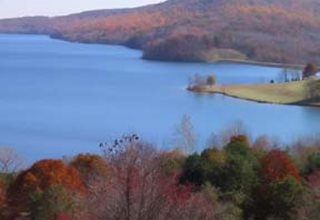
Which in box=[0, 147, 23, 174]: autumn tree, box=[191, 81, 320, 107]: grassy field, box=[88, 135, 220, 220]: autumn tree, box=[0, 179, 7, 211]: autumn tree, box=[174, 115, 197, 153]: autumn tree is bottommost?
box=[191, 81, 320, 107]: grassy field

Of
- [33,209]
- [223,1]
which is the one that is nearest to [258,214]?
[33,209]

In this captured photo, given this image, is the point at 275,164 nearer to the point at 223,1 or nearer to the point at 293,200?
the point at 293,200

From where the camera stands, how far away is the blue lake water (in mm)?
12750

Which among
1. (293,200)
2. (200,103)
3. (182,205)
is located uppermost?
(182,205)

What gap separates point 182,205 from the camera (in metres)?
2.66

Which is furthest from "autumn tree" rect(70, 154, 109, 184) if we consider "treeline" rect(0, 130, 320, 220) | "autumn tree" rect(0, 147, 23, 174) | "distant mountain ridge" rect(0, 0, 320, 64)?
"distant mountain ridge" rect(0, 0, 320, 64)

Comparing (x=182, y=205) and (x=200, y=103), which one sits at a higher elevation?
(x=182, y=205)

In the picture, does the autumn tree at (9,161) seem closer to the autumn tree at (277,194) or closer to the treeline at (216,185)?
the treeline at (216,185)

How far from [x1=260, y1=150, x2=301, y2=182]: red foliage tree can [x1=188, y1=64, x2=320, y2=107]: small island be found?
12615mm

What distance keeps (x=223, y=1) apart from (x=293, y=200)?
52688mm

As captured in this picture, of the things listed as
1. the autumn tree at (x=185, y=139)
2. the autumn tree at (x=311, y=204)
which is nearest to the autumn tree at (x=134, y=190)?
the autumn tree at (x=311, y=204)

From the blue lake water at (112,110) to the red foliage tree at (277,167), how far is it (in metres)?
5.10

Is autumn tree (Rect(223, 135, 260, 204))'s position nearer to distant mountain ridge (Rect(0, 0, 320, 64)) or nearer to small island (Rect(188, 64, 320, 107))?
small island (Rect(188, 64, 320, 107))

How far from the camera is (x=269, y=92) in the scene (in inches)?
814
